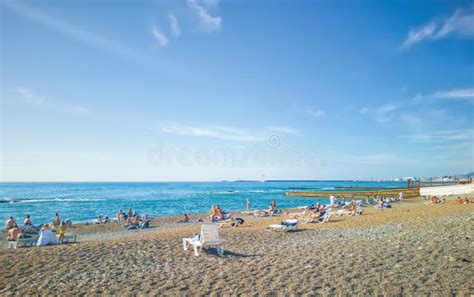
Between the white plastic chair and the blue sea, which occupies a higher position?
the white plastic chair

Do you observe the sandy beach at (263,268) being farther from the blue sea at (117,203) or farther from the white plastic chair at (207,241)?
the blue sea at (117,203)

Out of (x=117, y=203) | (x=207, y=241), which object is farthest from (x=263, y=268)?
(x=117, y=203)

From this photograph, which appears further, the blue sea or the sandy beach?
the blue sea

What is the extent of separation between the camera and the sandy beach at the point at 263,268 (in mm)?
6004

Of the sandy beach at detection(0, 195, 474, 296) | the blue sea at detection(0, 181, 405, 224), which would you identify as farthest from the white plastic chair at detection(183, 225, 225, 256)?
the blue sea at detection(0, 181, 405, 224)

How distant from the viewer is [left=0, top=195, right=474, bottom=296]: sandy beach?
236 inches

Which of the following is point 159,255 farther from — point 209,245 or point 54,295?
point 54,295

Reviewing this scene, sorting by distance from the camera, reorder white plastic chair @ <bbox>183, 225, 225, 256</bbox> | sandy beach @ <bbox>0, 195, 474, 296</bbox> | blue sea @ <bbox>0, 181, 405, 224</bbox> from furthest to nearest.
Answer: blue sea @ <bbox>0, 181, 405, 224</bbox>
white plastic chair @ <bbox>183, 225, 225, 256</bbox>
sandy beach @ <bbox>0, 195, 474, 296</bbox>

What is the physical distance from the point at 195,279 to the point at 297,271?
2.37 meters

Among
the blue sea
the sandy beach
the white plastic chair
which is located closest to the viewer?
the sandy beach

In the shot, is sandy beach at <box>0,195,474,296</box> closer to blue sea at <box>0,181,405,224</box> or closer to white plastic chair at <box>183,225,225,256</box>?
white plastic chair at <box>183,225,225,256</box>

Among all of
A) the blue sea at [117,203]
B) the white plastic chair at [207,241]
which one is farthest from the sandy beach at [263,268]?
the blue sea at [117,203]

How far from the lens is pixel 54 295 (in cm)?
611

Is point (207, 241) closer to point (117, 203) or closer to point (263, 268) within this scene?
point (263, 268)
